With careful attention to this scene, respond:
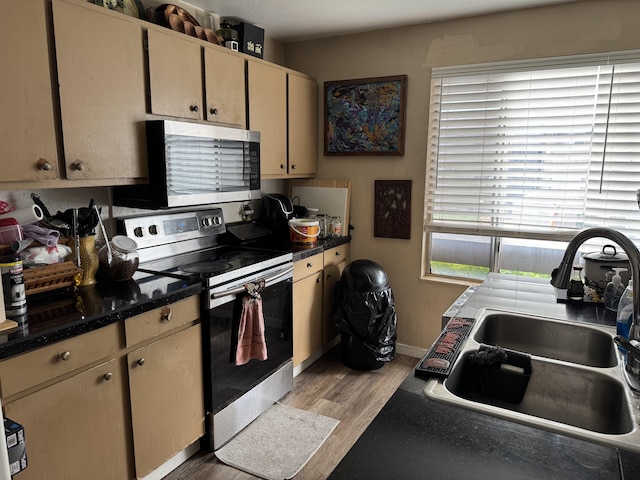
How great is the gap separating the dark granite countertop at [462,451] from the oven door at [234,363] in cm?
132

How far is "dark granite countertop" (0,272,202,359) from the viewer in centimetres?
142

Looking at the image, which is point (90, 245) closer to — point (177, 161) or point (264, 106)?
point (177, 161)

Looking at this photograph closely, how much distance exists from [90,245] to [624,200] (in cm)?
290

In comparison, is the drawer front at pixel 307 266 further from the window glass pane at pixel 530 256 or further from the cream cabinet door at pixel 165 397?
the window glass pane at pixel 530 256

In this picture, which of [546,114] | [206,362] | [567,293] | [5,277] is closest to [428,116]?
[546,114]

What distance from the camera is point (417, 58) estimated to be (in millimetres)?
3123

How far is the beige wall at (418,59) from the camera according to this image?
8.59 ft

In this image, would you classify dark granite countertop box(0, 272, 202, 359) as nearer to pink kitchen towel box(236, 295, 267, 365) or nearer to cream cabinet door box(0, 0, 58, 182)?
pink kitchen towel box(236, 295, 267, 365)

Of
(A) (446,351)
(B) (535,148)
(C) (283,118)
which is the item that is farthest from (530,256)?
(A) (446,351)

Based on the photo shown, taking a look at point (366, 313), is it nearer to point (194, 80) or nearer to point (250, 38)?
point (194, 80)

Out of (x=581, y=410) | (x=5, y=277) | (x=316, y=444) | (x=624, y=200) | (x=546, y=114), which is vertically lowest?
(x=316, y=444)

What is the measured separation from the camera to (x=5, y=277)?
1.54 meters

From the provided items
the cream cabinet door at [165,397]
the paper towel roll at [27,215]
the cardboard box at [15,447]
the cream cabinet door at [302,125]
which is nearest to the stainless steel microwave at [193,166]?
the paper towel roll at [27,215]

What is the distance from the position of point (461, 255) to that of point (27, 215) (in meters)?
2.67
